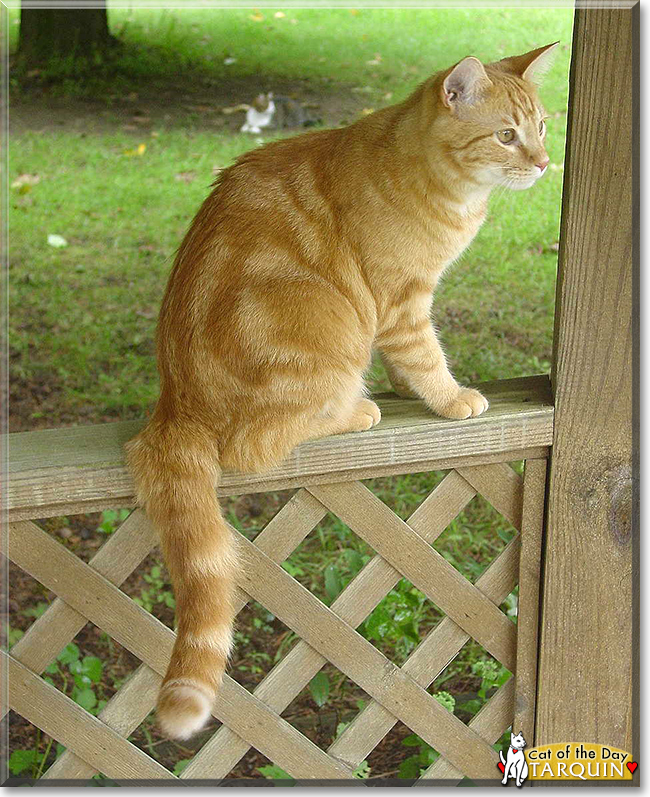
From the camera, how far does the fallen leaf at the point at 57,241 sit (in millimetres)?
5086

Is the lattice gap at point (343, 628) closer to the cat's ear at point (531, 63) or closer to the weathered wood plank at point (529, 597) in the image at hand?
the weathered wood plank at point (529, 597)

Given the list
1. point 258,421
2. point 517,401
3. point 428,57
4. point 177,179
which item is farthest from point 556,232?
point 258,421

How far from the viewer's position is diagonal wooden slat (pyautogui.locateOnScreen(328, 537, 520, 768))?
1962mm

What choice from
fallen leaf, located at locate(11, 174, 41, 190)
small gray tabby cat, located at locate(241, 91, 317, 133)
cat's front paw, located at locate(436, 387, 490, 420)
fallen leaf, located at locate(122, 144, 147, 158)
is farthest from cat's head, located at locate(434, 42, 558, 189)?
fallen leaf, located at locate(122, 144, 147, 158)

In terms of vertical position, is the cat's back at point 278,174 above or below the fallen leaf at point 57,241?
above

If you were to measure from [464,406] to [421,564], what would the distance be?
13.8 inches

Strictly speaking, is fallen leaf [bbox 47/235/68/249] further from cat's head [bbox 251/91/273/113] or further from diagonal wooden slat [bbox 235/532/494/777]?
diagonal wooden slat [bbox 235/532/494/777]

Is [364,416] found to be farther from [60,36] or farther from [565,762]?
[60,36]

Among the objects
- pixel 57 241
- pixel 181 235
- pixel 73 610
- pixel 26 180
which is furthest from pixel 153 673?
pixel 26 180

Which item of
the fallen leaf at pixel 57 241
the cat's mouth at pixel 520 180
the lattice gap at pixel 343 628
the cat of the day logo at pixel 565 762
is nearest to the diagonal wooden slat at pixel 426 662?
the lattice gap at pixel 343 628

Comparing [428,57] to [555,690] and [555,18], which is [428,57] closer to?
[555,18]

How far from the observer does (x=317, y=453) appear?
1773 mm

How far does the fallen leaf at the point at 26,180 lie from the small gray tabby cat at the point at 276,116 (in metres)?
1.32

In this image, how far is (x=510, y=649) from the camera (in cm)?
201
